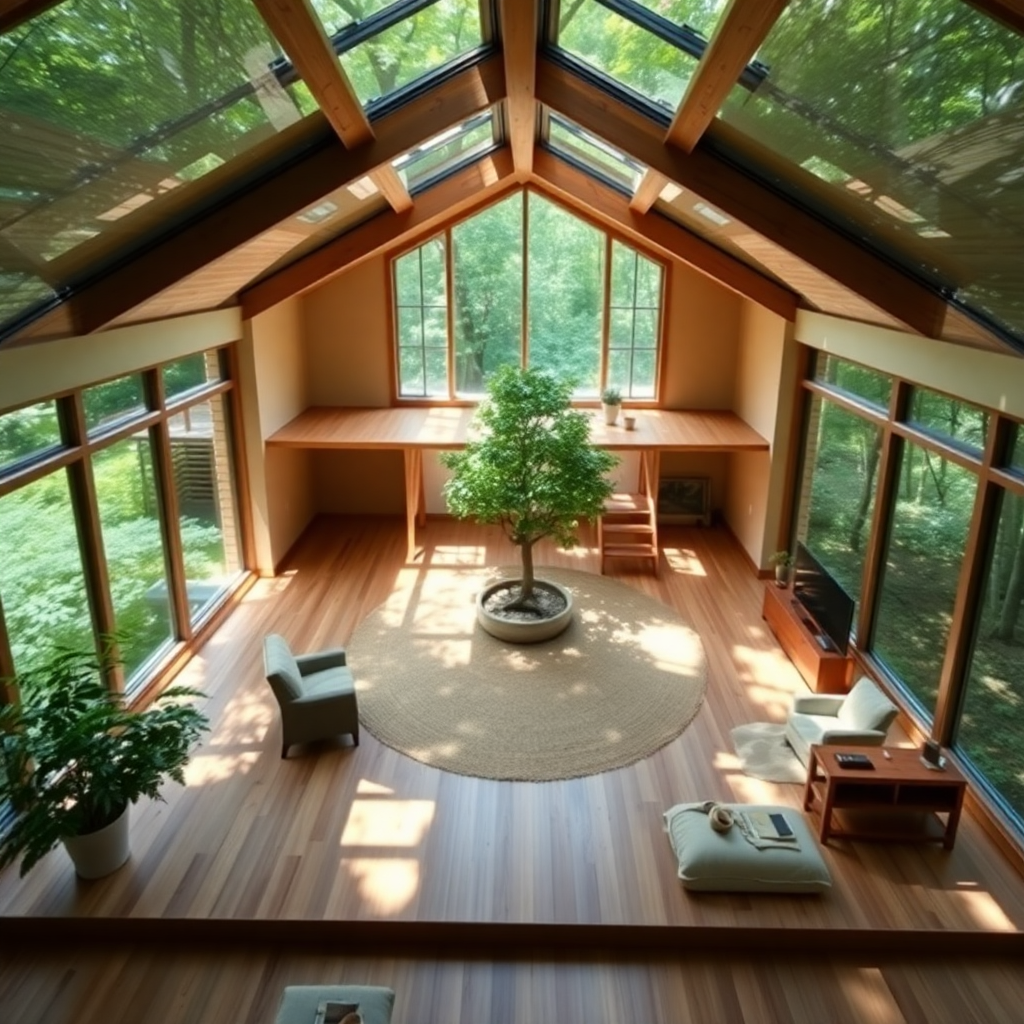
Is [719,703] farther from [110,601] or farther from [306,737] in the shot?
[110,601]

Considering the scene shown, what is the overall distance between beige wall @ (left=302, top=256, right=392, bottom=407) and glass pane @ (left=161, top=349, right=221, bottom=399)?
7.10 ft

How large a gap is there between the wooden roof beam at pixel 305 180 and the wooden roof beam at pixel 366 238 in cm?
231

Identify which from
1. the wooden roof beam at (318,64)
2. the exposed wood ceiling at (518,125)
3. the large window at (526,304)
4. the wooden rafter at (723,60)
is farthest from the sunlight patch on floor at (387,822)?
the large window at (526,304)

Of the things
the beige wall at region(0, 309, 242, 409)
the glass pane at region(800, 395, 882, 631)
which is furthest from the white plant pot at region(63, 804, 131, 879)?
the glass pane at region(800, 395, 882, 631)

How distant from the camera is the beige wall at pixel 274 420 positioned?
22.2 ft

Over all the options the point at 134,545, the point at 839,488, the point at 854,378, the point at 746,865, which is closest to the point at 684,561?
the point at 839,488

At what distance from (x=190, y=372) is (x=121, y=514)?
1.49m

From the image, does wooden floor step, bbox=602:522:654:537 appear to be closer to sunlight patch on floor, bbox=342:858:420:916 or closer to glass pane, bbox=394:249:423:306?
glass pane, bbox=394:249:423:306

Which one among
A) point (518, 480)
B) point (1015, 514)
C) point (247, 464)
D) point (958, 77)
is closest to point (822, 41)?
point (958, 77)

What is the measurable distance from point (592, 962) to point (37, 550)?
359 cm

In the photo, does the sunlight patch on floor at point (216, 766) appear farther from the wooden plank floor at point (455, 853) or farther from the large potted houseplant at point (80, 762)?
the large potted houseplant at point (80, 762)

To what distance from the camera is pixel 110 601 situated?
4684 mm

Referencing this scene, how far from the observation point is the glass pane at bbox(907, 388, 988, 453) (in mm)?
4273

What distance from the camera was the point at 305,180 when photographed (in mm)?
4133
